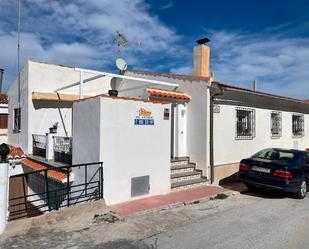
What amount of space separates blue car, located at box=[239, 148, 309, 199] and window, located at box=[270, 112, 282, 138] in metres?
4.34

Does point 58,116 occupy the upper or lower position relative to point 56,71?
lower

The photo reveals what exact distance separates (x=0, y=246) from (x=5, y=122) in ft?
51.8

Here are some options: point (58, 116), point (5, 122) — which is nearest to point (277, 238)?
point (58, 116)

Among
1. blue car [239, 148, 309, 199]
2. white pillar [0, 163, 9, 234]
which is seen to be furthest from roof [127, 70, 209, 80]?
white pillar [0, 163, 9, 234]

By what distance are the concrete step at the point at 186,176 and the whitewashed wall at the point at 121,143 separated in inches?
35.2

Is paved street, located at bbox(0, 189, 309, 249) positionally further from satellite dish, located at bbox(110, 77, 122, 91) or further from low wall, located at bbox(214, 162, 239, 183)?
satellite dish, located at bbox(110, 77, 122, 91)

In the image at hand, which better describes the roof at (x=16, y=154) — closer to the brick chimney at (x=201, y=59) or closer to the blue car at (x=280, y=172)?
the brick chimney at (x=201, y=59)

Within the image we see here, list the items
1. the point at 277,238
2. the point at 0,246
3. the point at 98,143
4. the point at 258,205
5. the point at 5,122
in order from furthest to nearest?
the point at 5,122, the point at 258,205, the point at 98,143, the point at 277,238, the point at 0,246

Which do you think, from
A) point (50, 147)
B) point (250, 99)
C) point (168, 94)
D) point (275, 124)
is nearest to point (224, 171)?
point (250, 99)

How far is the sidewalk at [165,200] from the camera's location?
24.6 ft

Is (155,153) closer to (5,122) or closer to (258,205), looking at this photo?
(258,205)

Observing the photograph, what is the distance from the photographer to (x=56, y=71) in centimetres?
1380

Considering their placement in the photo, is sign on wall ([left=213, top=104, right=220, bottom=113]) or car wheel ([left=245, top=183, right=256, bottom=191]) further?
sign on wall ([left=213, top=104, right=220, bottom=113])

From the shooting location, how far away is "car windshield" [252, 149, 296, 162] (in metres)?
9.69
